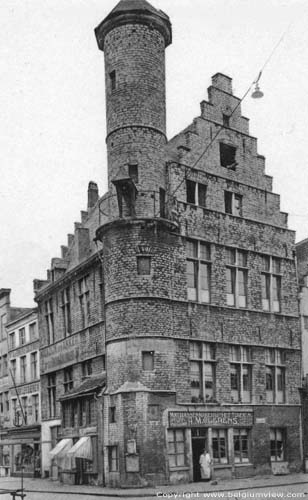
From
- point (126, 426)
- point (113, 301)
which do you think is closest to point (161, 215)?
point (113, 301)

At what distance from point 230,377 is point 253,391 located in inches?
56.3

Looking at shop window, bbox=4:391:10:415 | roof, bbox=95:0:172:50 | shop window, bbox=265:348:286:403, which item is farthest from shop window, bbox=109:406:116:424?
shop window, bbox=4:391:10:415

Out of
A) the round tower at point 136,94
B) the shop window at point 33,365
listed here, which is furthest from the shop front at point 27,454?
the round tower at point 136,94

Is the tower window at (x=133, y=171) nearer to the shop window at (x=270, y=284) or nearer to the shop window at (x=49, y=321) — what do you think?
the shop window at (x=270, y=284)

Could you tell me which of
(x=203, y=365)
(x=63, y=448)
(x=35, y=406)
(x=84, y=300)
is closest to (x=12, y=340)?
(x=35, y=406)

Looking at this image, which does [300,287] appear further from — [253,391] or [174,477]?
[174,477]

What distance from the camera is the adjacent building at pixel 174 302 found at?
29375 mm

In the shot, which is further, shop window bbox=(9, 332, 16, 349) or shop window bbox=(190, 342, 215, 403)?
shop window bbox=(9, 332, 16, 349)

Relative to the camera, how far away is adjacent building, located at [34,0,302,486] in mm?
29375

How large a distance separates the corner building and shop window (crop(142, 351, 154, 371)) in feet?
0.14

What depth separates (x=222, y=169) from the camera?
1355 inches

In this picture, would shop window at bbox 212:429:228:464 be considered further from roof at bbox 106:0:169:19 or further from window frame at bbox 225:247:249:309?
roof at bbox 106:0:169:19

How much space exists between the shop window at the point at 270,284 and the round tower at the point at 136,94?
7.02 meters

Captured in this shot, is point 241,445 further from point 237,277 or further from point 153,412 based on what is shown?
point 237,277
